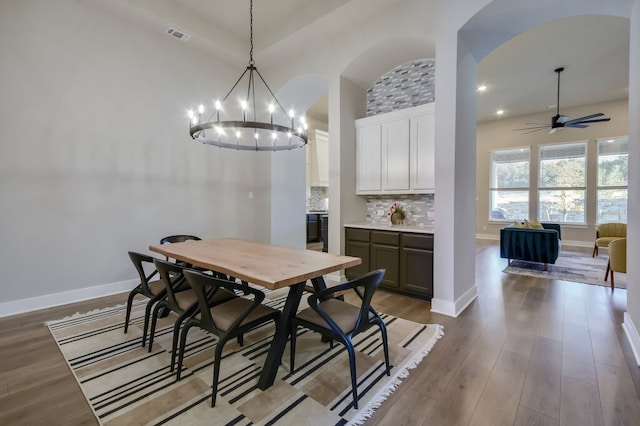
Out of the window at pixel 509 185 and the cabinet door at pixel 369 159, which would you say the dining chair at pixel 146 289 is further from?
the window at pixel 509 185

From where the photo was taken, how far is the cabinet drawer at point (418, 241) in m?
3.28

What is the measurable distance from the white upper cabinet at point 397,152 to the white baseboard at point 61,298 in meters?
3.48

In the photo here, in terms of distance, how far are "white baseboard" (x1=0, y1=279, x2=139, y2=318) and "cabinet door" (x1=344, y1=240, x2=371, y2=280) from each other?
114 inches

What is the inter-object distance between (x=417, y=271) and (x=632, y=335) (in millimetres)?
1782

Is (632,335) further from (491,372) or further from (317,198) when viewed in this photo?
(317,198)

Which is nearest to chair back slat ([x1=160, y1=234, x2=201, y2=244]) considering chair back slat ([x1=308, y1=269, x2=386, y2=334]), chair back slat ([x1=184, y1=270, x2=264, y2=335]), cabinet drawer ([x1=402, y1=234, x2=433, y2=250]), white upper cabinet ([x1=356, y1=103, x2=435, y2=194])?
chair back slat ([x1=184, y1=270, x2=264, y2=335])

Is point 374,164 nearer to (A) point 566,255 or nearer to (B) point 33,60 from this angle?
(B) point 33,60

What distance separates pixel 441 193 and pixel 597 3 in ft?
6.91

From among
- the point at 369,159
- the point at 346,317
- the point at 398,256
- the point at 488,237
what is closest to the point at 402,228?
the point at 398,256

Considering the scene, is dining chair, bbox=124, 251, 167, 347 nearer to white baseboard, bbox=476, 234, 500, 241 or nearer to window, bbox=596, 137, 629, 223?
white baseboard, bbox=476, 234, 500, 241

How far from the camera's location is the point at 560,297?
3.50 m

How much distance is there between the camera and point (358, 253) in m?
4.00

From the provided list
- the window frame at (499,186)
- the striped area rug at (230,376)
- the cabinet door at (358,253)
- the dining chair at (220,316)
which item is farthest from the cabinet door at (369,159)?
the window frame at (499,186)

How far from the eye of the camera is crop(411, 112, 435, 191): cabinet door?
3619 millimetres
